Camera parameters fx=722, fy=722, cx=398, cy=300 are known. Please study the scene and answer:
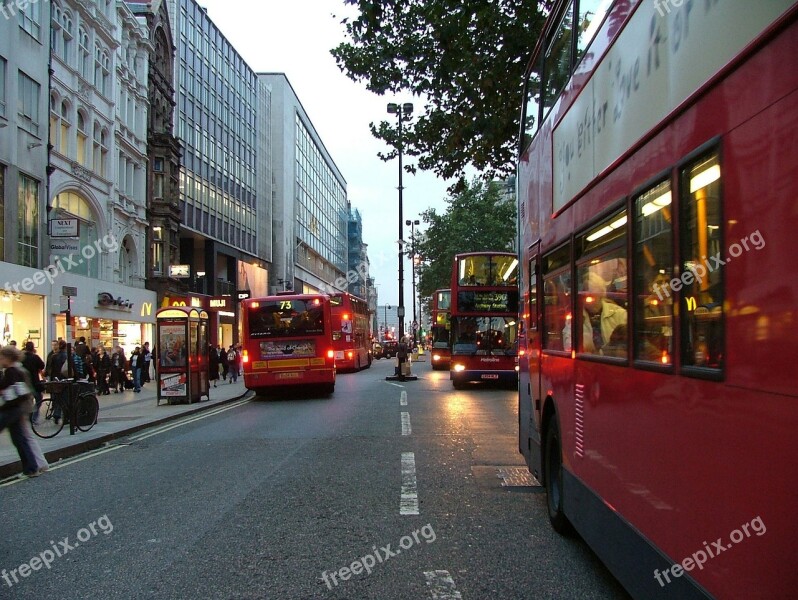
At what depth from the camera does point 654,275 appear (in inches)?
135

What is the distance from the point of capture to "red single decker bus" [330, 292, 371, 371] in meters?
34.7

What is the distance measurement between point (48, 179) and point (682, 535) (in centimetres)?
2591

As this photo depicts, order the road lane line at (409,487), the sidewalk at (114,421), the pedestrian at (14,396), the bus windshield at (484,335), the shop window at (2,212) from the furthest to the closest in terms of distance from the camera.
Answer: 1. the shop window at (2,212)
2. the bus windshield at (484,335)
3. the sidewalk at (114,421)
4. the pedestrian at (14,396)
5. the road lane line at (409,487)

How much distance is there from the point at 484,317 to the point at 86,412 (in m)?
12.1

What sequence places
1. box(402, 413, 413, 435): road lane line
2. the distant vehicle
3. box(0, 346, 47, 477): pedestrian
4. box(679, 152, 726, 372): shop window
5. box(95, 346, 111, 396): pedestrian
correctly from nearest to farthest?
box(679, 152, 726, 372): shop window < box(0, 346, 47, 477): pedestrian < box(402, 413, 413, 435): road lane line < box(95, 346, 111, 396): pedestrian < the distant vehicle

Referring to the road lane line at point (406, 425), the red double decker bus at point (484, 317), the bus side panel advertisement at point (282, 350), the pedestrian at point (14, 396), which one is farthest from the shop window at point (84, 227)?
the pedestrian at point (14, 396)

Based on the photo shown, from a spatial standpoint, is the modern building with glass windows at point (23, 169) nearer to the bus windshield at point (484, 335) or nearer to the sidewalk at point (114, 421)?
the sidewalk at point (114, 421)

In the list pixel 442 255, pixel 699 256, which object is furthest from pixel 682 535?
pixel 442 255

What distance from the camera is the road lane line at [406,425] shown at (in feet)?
39.8

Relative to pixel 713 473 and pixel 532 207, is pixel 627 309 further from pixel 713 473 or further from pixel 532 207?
pixel 532 207

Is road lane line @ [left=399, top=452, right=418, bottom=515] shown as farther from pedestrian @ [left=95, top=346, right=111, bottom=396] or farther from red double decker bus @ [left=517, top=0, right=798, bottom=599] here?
pedestrian @ [left=95, top=346, right=111, bottom=396]

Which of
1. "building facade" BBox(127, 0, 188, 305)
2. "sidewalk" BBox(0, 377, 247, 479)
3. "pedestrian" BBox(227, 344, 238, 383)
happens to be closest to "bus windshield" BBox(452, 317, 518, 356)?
"sidewalk" BBox(0, 377, 247, 479)

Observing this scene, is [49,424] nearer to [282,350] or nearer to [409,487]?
[409,487]

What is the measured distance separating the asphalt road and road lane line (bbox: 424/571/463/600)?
0.5 inches
